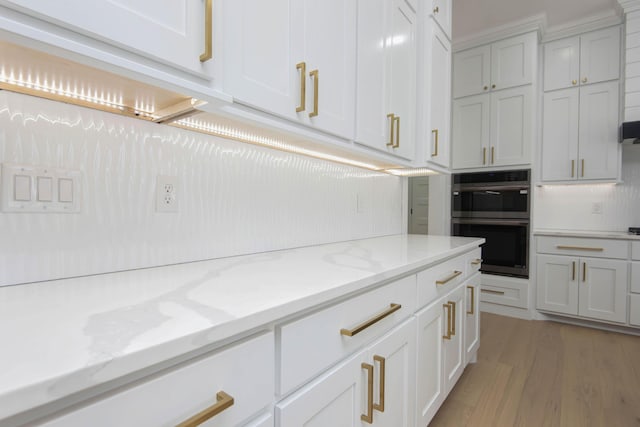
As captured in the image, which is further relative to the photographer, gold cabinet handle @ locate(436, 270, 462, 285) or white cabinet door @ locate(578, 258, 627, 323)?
white cabinet door @ locate(578, 258, 627, 323)

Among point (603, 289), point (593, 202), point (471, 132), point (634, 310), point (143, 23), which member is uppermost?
point (471, 132)

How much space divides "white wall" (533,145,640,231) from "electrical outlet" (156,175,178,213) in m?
3.61

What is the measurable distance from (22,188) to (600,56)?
412 centimetres

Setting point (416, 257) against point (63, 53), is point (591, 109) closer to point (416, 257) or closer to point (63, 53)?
point (416, 257)

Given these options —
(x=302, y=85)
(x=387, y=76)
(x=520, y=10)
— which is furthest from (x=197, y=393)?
(x=520, y=10)

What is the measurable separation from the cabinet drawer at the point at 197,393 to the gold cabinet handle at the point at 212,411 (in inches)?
0.4

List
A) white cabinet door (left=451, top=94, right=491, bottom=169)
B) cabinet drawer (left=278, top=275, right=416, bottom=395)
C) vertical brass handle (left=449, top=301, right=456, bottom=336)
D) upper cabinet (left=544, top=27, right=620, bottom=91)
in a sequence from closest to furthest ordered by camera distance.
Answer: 1. cabinet drawer (left=278, top=275, right=416, bottom=395)
2. vertical brass handle (left=449, top=301, right=456, bottom=336)
3. upper cabinet (left=544, top=27, right=620, bottom=91)
4. white cabinet door (left=451, top=94, right=491, bottom=169)

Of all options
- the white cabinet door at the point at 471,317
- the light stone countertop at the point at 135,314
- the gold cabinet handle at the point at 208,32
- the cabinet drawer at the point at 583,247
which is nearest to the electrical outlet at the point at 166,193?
the light stone countertop at the point at 135,314

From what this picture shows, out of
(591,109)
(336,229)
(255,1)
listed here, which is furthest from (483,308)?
(255,1)

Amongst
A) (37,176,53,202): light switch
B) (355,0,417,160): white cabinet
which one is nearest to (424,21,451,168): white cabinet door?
(355,0,417,160): white cabinet

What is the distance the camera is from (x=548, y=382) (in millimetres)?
1938

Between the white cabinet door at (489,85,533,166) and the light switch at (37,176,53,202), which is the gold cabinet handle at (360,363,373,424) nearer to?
the light switch at (37,176,53,202)

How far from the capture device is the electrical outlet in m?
0.95

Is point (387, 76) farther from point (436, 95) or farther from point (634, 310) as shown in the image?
point (634, 310)
